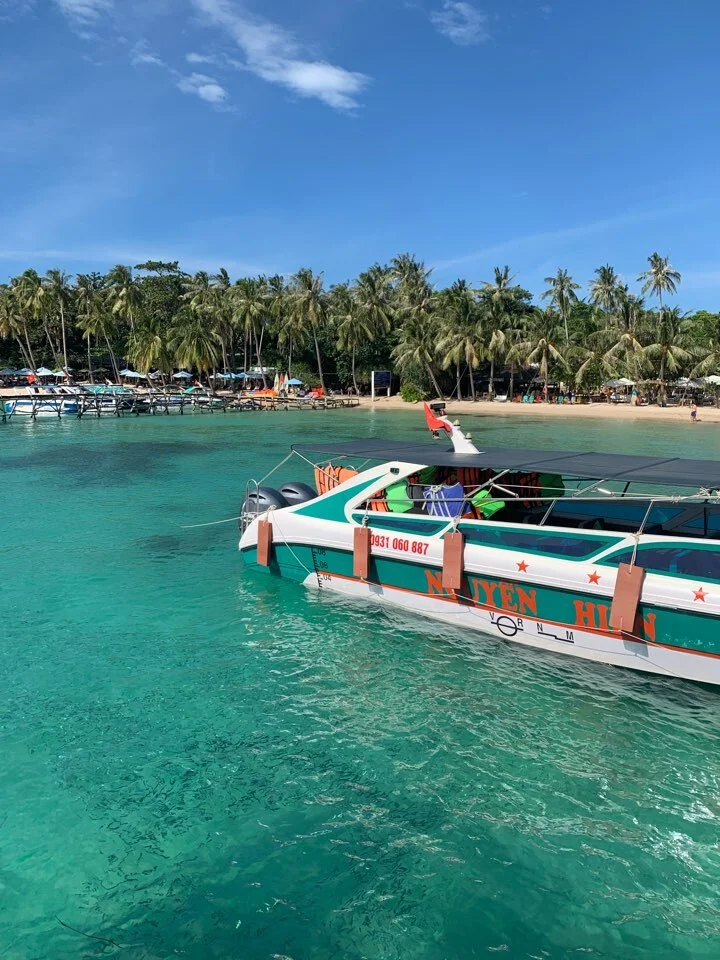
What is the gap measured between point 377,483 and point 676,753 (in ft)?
20.8

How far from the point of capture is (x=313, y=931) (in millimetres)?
5594

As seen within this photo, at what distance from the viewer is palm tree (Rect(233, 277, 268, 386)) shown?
283 ft

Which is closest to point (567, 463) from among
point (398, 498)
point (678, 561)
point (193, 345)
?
point (678, 561)

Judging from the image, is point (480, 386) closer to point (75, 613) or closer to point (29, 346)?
point (29, 346)

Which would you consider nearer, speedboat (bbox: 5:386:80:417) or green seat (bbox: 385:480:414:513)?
green seat (bbox: 385:480:414:513)

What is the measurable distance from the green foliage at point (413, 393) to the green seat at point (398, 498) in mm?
73134

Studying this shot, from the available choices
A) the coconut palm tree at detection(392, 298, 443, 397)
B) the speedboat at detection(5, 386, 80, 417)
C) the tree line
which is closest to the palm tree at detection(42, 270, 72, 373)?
the tree line

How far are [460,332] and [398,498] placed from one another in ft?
224

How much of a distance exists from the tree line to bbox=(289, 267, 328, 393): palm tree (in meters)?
0.15

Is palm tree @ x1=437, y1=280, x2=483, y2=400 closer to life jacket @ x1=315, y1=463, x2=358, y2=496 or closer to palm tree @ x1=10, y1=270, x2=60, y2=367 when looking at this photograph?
palm tree @ x1=10, y1=270, x2=60, y2=367

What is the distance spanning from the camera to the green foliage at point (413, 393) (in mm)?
85125

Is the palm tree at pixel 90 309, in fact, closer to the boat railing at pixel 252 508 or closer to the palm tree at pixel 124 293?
the palm tree at pixel 124 293

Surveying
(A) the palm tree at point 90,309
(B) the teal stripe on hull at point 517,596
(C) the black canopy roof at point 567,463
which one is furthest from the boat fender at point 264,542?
(A) the palm tree at point 90,309

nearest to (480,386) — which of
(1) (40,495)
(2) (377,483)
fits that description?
(1) (40,495)
